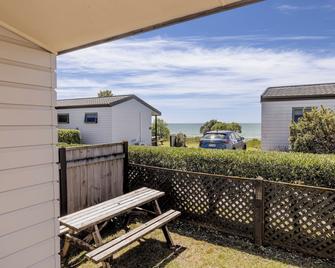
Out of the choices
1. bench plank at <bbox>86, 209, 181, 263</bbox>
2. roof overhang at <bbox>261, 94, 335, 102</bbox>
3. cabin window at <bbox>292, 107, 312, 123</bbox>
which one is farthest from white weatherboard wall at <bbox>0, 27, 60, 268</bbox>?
cabin window at <bbox>292, 107, 312, 123</bbox>

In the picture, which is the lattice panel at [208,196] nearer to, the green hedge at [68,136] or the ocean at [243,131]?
the green hedge at [68,136]

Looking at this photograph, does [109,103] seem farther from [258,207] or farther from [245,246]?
[245,246]

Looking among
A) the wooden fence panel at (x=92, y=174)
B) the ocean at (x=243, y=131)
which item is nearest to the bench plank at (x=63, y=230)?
the wooden fence panel at (x=92, y=174)

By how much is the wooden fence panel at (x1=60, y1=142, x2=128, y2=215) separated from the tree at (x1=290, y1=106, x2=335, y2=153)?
8.13 m

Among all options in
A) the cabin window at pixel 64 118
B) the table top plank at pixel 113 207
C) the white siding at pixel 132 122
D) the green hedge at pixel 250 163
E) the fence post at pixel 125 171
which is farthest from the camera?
Result: the cabin window at pixel 64 118

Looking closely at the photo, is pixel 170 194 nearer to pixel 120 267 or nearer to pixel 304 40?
pixel 120 267

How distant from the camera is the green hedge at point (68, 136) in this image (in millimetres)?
17328

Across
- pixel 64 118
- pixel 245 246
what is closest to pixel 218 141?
pixel 245 246

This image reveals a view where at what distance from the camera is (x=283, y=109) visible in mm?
13344

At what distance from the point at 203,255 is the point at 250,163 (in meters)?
1.79

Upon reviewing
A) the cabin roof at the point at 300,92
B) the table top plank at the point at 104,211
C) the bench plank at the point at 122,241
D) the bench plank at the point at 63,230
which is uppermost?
the cabin roof at the point at 300,92

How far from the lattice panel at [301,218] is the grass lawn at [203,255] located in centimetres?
17

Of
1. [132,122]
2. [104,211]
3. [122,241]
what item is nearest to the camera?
[122,241]

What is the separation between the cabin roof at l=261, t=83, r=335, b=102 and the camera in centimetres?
1260
